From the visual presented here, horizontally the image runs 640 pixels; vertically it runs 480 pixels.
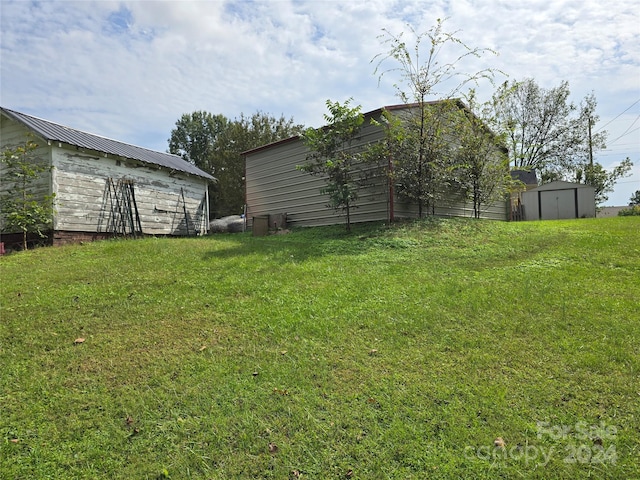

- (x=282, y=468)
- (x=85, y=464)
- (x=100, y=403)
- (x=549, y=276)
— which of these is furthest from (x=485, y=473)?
(x=549, y=276)

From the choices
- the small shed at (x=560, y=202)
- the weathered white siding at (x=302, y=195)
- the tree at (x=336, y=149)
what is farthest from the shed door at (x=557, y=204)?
the tree at (x=336, y=149)

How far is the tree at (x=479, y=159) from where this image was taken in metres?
9.85

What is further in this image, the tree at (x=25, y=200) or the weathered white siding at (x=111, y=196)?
the weathered white siding at (x=111, y=196)

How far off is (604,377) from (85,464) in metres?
3.55

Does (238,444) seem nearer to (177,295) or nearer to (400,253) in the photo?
(177,295)

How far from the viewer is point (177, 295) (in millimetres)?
4754

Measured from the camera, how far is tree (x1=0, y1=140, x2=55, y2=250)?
819 cm

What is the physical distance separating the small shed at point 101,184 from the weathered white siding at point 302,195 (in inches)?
102

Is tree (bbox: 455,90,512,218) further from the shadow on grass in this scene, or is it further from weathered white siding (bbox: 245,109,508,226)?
the shadow on grass

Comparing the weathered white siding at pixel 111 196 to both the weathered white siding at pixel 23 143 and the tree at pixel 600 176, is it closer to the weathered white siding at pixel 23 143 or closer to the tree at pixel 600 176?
the weathered white siding at pixel 23 143

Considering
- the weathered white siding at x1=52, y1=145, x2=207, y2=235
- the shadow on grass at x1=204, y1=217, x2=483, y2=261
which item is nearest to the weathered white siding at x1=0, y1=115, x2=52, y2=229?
the weathered white siding at x1=52, y1=145, x2=207, y2=235

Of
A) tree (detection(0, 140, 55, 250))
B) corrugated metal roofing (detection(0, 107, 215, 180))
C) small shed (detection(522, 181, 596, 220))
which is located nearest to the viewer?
tree (detection(0, 140, 55, 250))

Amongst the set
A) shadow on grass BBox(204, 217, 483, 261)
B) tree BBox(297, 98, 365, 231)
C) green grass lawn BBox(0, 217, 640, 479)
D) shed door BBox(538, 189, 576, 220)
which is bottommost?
green grass lawn BBox(0, 217, 640, 479)

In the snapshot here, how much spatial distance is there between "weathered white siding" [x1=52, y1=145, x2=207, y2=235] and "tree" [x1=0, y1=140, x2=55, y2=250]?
330 mm
